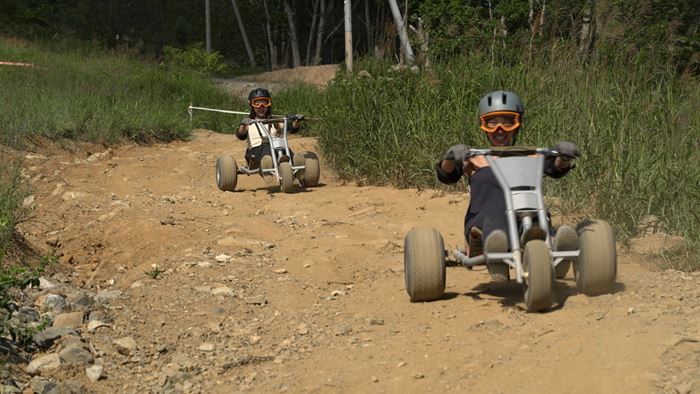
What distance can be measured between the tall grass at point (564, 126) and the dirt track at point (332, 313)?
61 cm

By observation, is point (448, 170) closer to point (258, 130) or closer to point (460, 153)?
point (460, 153)

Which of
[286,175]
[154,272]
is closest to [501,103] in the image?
[154,272]

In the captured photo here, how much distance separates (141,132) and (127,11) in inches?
1357

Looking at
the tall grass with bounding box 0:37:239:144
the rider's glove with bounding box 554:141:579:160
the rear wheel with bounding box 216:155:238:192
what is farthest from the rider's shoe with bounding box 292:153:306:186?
the rider's glove with bounding box 554:141:579:160

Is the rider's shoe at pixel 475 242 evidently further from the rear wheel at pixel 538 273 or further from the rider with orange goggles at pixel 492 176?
the rear wheel at pixel 538 273

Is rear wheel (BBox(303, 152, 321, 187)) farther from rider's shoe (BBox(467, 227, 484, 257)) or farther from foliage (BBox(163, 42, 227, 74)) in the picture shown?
foliage (BBox(163, 42, 227, 74))

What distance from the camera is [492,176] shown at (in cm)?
573

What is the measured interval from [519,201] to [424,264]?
603 millimetres

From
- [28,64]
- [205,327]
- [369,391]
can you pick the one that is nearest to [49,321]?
[205,327]

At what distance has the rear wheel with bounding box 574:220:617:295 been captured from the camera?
206 inches

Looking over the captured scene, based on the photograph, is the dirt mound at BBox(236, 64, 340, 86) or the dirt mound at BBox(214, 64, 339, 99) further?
the dirt mound at BBox(236, 64, 340, 86)

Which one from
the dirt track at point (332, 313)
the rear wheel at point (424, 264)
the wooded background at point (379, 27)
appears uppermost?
the wooded background at point (379, 27)

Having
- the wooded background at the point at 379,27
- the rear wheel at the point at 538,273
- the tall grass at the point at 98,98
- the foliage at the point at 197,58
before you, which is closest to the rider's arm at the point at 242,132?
Answer: the wooded background at the point at 379,27

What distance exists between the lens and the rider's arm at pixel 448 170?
5.89 meters
